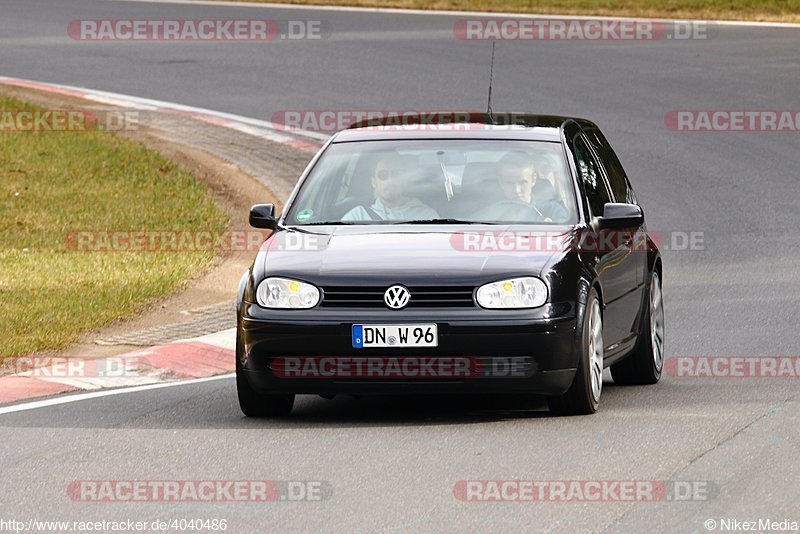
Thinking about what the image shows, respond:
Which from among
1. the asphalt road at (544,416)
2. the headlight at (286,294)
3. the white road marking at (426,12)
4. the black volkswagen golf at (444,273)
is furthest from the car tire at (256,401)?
the white road marking at (426,12)

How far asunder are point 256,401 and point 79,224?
868 cm

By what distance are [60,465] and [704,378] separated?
14.7 feet

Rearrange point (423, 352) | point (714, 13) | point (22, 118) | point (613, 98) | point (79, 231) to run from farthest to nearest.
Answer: point (714, 13)
point (613, 98)
point (22, 118)
point (79, 231)
point (423, 352)

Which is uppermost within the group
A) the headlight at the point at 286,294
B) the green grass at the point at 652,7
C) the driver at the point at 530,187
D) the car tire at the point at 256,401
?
the driver at the point at 530,187

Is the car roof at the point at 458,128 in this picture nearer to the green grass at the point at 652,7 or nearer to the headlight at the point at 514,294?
the headlight at the point at 514,294

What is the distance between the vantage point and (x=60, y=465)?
8328 mm

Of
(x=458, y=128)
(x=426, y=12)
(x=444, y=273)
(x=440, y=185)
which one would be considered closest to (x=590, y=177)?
(x=458, y=128)

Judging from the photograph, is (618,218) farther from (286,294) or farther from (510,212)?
(286,294)

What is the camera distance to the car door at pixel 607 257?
9.92 metres

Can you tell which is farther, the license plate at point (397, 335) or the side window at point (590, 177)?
the side window at point (590, 177)

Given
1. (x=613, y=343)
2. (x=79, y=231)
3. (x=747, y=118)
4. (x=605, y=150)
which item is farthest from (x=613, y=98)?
(x=613, y=343)

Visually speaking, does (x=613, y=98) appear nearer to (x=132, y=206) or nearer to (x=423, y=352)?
(x=132, y=206)

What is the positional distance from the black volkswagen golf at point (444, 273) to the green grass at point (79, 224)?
10.3ft

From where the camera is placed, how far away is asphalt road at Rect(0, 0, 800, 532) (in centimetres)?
738
